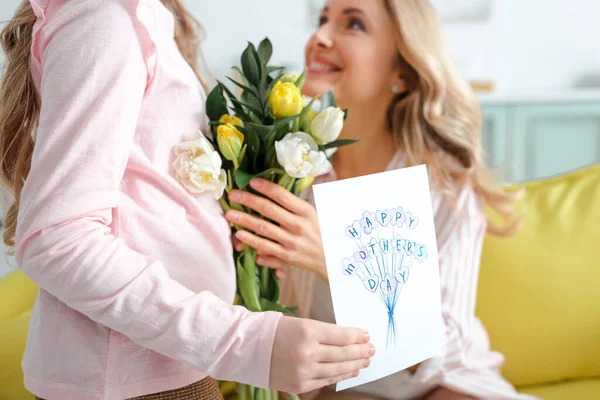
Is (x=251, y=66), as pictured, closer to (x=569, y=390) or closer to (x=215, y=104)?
(x=215, y=104)

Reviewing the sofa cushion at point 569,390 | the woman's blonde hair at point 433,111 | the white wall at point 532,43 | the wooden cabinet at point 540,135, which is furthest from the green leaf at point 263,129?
the white wall at point 532,43

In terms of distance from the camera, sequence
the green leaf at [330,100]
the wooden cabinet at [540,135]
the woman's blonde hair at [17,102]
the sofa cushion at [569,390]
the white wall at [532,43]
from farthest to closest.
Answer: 1. the white wall at [532,43]
2. the wooden cabinet at [540,135]
3. the sofa cushion at [569,390]
4. the green leaf at [330,100]
5. the woman's blonde hair at [17,102]

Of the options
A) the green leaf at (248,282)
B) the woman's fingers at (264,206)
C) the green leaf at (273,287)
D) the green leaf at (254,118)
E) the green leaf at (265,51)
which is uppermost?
the green leaf at (265,51)

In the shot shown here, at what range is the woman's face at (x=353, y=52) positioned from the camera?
49.9 inches

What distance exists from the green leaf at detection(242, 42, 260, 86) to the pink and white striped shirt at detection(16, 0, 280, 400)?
0.12 m

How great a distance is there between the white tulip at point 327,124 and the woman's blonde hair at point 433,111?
17.9 inches

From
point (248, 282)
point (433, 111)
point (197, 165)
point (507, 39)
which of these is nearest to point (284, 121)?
point (197, 165)

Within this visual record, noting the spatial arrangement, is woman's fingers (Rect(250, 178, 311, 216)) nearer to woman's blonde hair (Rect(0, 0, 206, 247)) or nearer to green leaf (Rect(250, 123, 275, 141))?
green leaf (Rect(250, 123, 275, 141))

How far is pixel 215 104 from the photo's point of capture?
0.85m

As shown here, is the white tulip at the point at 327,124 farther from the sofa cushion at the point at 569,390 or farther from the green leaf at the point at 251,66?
the sofa cushion at the point at 569,390

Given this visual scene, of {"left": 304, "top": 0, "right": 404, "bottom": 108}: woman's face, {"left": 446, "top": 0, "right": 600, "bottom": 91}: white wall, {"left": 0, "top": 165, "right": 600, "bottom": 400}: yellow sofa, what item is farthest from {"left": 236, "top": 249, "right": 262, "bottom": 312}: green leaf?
{"left": 446, "top": 0, "right": 600, "bottom": 91}: white wall

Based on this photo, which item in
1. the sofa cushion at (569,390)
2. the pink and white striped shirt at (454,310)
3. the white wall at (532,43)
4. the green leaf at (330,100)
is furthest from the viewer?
the white wall at (532,43)

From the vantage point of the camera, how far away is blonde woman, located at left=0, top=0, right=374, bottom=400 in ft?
2.16

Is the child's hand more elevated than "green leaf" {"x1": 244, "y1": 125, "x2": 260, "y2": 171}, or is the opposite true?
"green leaf" {"x1": 244, "y1": 125, "x2": 260, "y2": 171}
